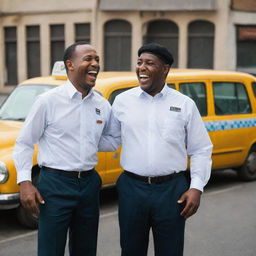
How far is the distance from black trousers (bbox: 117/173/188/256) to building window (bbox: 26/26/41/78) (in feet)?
74.6

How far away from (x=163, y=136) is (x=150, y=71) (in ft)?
1.41

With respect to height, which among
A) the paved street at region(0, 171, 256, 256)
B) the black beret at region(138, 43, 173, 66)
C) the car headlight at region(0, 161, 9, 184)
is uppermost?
the black beret at region(138, 43, 173, 66)

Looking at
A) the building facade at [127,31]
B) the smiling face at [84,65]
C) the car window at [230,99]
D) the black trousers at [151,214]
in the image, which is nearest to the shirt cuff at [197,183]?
the black trousers at [151,214]

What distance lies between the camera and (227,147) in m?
7.90

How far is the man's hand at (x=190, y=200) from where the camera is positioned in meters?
3.43

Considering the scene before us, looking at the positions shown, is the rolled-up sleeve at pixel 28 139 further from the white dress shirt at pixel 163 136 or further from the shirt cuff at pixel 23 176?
the white dress shirt at pixel 163 136

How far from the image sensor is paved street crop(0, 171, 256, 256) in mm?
5254

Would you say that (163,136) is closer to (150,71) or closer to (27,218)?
(150,71)

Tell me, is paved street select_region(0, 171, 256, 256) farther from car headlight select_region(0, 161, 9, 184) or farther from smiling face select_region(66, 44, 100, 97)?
smiling face select_region(66, 44, 100, 97)

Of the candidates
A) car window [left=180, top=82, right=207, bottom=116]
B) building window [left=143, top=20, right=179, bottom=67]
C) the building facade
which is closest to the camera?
car window [left=180, top=82, right=207, bottom=116]

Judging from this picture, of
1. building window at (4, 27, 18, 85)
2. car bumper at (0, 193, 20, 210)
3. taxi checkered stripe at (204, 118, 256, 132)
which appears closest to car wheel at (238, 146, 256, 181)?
taxi checkered stripe at (204, 118, 256, 132)

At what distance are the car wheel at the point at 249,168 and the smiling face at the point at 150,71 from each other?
5.21m

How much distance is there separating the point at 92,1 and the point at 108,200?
57.2 feet

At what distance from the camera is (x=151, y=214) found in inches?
139
